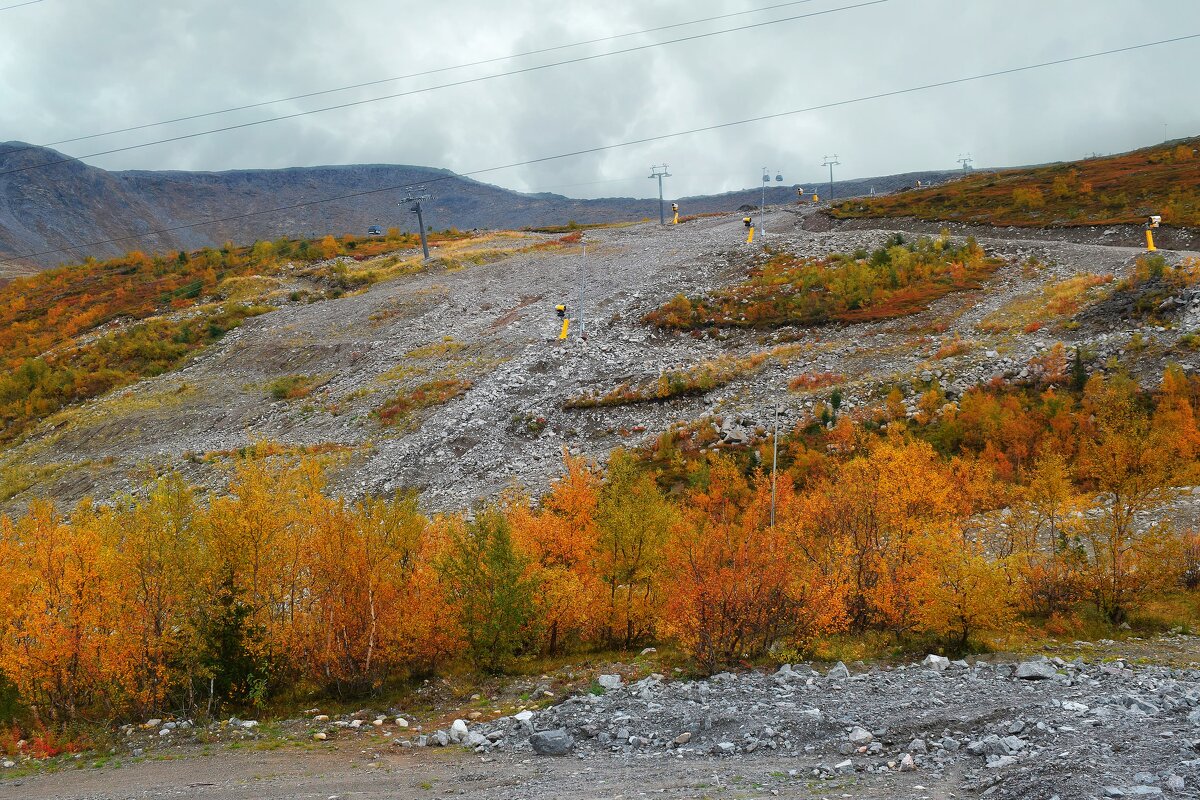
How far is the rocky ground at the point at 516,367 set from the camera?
42.1 m

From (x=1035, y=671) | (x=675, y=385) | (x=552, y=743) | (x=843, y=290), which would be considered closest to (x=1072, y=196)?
(x=843, y=290)

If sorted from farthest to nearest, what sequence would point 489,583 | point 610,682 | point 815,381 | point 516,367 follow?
point 516,367
point 815,381
point 489,583
point 610,682

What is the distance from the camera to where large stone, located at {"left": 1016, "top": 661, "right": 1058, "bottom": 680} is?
53.6ft

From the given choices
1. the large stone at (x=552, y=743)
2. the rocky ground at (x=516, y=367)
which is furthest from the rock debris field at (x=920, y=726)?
the rocky ground at (x=516, y=367)

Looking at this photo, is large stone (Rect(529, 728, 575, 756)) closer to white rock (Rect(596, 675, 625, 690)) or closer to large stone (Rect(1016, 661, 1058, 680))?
white rock (Rect(596, 675, 625, 690))

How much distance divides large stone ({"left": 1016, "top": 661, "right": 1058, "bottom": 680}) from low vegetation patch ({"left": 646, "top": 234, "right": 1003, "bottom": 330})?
1538 inches

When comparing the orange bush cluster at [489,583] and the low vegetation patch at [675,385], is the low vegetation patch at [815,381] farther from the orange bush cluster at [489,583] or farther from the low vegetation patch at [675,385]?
the orange bush cluster at [489,583]

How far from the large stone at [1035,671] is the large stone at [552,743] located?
10.1 meters

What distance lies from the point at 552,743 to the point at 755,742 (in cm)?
424

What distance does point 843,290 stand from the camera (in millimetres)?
57625

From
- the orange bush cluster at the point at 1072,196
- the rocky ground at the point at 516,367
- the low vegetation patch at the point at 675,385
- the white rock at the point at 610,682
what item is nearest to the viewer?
the white rock at the point at 610,682

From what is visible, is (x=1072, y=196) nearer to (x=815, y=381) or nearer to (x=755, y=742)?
(x=815, y=381)

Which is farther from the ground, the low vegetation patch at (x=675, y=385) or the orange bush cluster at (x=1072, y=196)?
the orange bush cluster at (x=1072, y=196)

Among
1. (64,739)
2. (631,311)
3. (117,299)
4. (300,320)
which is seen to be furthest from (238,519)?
(117,299)
